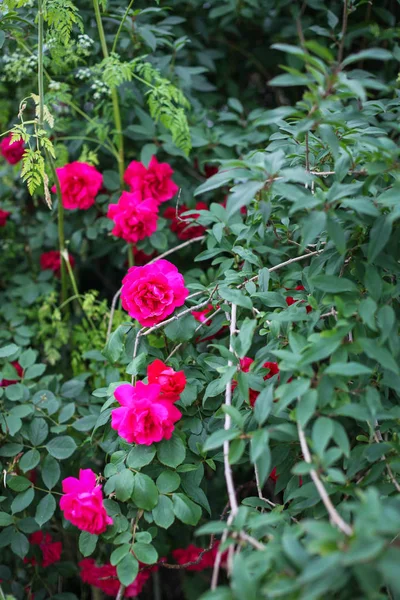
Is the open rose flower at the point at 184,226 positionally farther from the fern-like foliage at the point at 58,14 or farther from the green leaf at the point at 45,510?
the green leaf at the point at 45,510

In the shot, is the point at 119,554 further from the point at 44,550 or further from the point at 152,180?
the point at 152,180

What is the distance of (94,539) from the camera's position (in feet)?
3.76

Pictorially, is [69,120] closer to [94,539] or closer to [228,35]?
[228,35]

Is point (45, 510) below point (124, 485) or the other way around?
below

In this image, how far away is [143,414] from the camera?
3.42ft

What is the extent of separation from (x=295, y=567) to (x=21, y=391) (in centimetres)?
86

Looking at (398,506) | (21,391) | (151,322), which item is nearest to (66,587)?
(21,391)

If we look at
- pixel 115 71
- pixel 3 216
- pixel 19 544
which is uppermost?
pixel 115 71

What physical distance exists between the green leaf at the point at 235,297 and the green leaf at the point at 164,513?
37cm

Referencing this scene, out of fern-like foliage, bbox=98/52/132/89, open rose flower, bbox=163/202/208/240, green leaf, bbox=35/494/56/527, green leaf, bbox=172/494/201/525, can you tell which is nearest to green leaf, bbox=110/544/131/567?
green leaf, bbox=172/494/201/525

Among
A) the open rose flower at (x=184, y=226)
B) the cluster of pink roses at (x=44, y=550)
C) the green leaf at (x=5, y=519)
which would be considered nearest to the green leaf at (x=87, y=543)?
the green leaf at (x=5, y=519)

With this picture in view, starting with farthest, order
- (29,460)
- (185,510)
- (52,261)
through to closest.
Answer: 1. (52,261)
2. (29,460)
3. (185,510)

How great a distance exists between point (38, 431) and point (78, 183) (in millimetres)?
667

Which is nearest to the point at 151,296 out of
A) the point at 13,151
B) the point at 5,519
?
the point at 5,519
